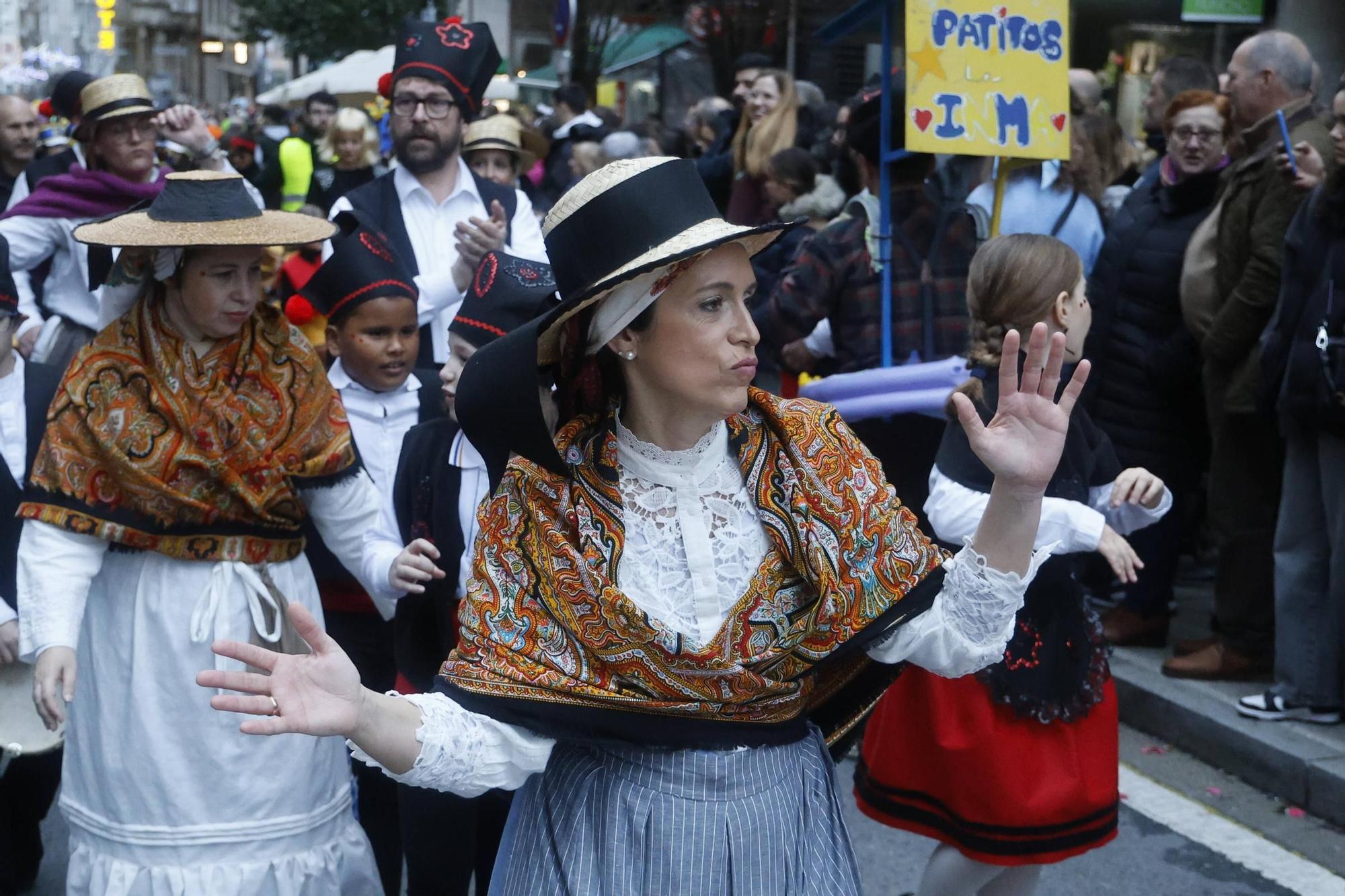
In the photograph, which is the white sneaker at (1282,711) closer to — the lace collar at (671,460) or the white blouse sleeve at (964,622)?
the white blouse sleeve at (964,622)

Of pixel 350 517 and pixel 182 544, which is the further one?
pixel 350 517

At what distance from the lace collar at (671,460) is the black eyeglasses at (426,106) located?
3583 millimetres

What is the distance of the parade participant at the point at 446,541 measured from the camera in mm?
3834

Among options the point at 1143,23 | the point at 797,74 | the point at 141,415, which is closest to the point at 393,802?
the point at 141,415

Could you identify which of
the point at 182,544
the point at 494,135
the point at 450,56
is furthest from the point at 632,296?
the point at 494,135

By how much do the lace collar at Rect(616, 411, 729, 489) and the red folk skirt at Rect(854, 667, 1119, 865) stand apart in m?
1.25

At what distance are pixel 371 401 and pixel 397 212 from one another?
5.51ft

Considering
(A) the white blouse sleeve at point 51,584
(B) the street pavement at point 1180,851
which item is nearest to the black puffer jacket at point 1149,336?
(B) the street pavement at point 1180,851

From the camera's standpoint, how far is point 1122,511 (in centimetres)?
391

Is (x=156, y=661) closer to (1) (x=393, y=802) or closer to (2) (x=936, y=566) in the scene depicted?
(1) (x=393, y=802)

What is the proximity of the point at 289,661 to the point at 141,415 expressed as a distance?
1.49 metres

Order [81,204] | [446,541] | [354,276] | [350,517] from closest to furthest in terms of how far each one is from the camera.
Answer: [446,541] < [350,517] < [354,276] < [81,204]

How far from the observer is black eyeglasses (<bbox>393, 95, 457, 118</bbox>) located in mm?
6043

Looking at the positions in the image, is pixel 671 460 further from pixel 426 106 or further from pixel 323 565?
pixel 426 106
